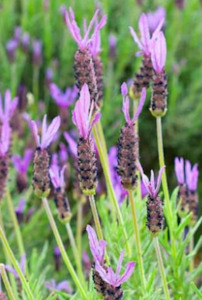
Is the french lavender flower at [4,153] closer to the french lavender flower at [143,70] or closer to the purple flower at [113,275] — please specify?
the french lavender flower at [143,70]

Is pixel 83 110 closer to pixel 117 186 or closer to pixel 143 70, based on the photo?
pixel 143 70

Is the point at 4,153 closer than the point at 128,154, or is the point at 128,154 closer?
the point at 128,154

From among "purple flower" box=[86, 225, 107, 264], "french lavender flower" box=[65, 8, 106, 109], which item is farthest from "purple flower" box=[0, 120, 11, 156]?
"purple flower" box=[86, 225, 107, 264]

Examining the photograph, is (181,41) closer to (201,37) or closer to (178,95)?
(201,37)

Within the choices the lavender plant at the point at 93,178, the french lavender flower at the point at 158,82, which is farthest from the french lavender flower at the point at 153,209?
the french lavender flower at the point at 158,82

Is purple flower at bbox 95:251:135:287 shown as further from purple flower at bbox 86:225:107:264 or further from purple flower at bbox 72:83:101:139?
purple flower at bbox 72:83:101:139

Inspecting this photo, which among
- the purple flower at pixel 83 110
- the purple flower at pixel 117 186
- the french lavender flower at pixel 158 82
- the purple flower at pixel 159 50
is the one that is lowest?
the purple flower at pixel 117 186

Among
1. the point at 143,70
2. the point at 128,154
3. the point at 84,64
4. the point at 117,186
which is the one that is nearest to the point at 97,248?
the point at 128,154

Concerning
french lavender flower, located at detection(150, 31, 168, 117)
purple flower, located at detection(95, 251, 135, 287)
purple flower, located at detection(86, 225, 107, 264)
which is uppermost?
french lavender flower, located at detection(150, 31, 168, 117)
